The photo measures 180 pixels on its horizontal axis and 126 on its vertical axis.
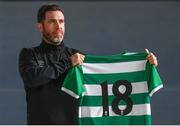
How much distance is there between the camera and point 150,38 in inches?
313

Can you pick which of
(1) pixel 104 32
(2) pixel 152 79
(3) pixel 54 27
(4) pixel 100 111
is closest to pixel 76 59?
(3) pixel 54 27

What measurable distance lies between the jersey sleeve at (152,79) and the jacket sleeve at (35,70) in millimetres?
588

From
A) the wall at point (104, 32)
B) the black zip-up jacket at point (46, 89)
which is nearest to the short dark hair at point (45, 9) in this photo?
the black zip-up jacket at point (46, 89)

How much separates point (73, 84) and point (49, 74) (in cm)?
20

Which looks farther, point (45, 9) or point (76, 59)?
point (45, 9)

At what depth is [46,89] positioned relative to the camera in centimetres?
442

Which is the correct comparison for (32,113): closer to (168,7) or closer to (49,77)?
(49,77)

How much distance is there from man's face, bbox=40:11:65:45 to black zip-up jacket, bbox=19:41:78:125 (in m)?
0.10

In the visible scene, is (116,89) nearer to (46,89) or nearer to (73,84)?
(73,84)

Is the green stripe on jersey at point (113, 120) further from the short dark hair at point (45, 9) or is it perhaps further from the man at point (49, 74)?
the short dark hair at point (45, 9)

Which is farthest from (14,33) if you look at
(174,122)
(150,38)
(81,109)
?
(81,109)

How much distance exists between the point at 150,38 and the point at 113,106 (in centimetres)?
350

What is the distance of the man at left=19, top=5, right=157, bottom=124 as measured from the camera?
4.38 meters

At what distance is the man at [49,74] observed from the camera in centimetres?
438
